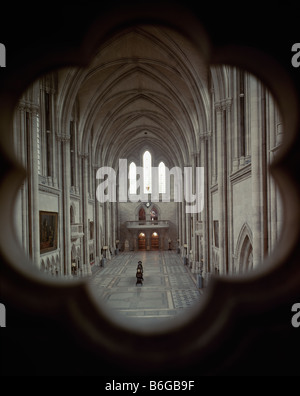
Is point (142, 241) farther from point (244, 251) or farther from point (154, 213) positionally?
point (244, 251)

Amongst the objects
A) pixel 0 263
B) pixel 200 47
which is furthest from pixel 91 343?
pixel 200 47

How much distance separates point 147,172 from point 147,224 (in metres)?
7.43

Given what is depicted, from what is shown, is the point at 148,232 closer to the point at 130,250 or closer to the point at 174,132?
the point at 130,250

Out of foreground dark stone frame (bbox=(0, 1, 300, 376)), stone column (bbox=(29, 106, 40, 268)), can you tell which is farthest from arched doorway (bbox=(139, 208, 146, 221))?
foreground dark stone frame (bbox=(0, 1, 300, 376))

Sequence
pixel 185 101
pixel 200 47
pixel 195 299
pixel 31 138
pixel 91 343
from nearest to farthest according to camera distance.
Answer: pixel 91 343, pixel 200 47, pixel 31 138, pixel 195 299, pixel 185 101

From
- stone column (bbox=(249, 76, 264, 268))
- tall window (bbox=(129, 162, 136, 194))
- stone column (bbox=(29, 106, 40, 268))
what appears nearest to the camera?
stone column (bbox=(249, 76, 264, 268))

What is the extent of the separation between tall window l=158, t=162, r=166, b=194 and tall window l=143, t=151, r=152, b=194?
1305 mm

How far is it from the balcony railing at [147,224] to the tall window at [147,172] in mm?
4407

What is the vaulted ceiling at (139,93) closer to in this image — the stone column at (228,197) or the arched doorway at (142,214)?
the stone column at (228,197)

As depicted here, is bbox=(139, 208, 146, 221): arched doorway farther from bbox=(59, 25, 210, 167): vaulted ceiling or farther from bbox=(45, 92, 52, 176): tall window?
bbox=(45, 92, 52, 176): tall window

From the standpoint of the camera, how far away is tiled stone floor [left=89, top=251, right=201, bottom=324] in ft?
39.8

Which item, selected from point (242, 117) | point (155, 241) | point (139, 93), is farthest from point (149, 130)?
point (242, 117)

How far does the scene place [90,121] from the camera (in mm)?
21547

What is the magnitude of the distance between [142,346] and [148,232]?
34.6m
